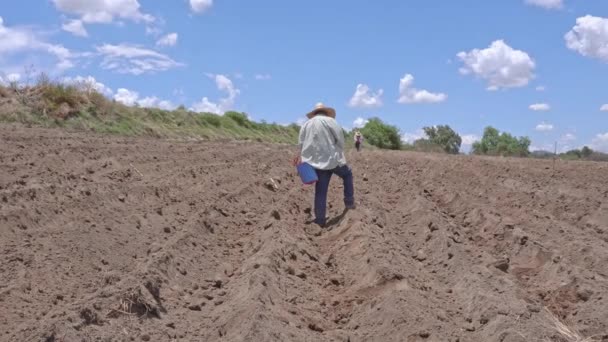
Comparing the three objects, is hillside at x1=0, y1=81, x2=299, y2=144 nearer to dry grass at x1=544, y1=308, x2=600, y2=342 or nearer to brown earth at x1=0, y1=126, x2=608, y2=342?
brown earth at x1=0, y1=126, x2=608, y2=342

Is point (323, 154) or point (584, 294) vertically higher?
point (323, 154)

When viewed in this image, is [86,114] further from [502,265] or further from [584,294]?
[584,294]

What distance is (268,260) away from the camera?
7.13 metres

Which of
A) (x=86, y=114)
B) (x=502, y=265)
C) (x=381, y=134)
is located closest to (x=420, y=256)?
(x=502, y=265)

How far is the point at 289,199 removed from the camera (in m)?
12.0

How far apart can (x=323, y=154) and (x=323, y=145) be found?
0.43ft

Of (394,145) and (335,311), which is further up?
(394,145)

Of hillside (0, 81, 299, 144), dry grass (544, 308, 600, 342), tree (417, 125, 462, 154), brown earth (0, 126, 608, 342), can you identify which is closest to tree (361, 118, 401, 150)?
tree (417, 125, 462, 154)

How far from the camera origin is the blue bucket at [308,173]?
397 inches

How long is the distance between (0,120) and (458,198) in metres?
12.9

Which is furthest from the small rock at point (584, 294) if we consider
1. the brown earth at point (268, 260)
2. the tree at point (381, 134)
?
the tree at point (381, 134)

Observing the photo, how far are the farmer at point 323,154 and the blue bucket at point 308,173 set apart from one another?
2.5 inches

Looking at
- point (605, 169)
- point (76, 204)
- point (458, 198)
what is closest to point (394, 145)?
point (605, 169)

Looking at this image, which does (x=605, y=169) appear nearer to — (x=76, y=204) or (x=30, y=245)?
(x=76, y=204)
